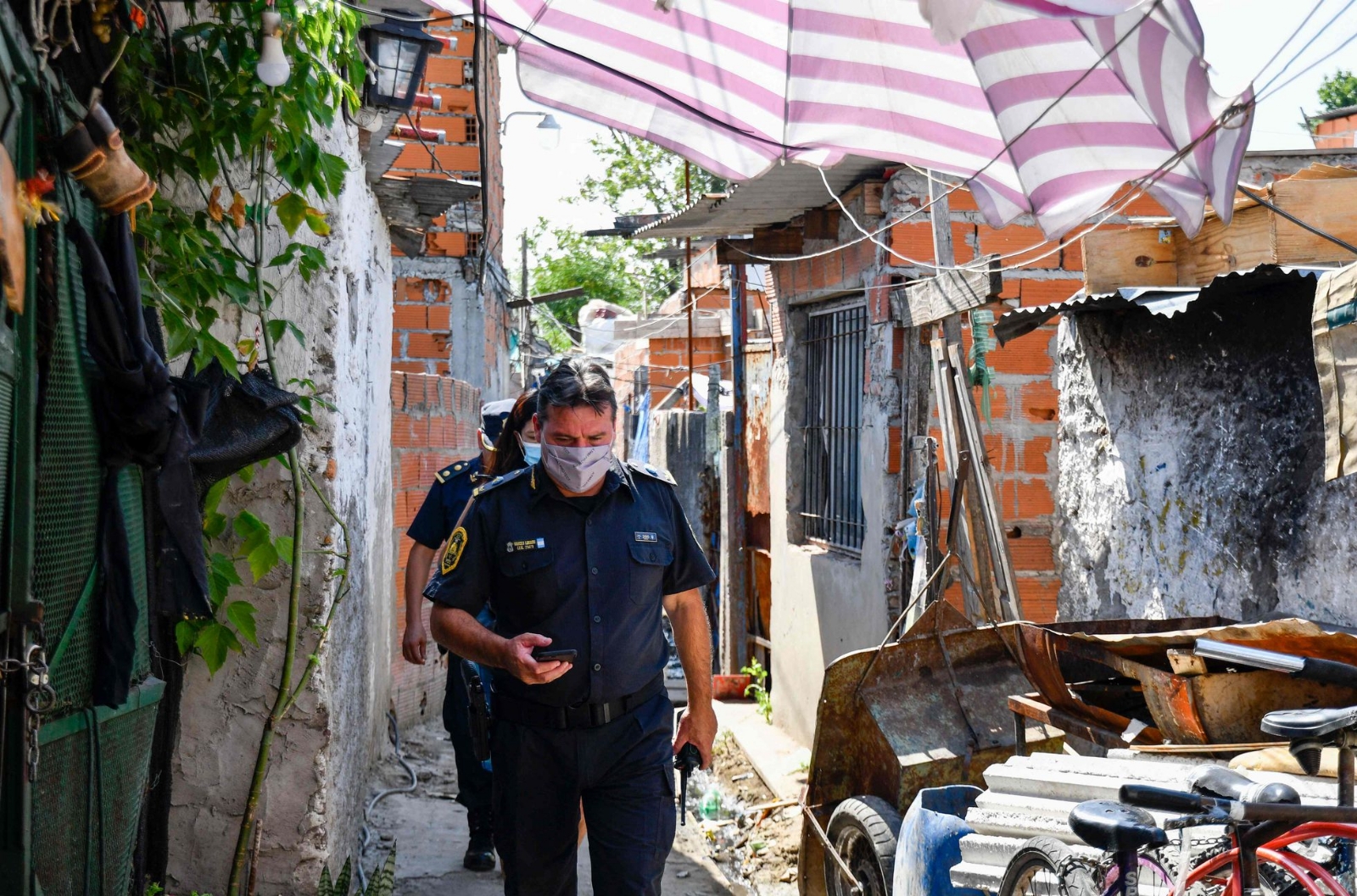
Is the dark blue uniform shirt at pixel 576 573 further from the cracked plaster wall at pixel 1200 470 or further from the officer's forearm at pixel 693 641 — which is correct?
the cracked plaster wall at pixel 1200 470

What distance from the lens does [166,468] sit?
109 inches

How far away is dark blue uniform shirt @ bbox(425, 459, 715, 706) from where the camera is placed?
135 inches

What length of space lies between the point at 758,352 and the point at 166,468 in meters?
6.84

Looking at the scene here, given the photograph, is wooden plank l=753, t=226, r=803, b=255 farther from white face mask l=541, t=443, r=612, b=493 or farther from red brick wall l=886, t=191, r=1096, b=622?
white face mask l=541, t=443, r=612, b=493

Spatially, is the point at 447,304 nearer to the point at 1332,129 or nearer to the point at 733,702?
the point at 733,702

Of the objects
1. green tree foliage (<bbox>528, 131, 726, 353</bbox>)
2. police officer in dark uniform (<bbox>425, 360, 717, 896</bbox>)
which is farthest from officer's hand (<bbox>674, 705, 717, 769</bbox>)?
green tree foliage (<bbox>528, 131, 726, 353</bbox>)

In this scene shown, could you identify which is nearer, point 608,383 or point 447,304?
point 608,383

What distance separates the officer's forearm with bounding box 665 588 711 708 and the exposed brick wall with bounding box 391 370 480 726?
312cm

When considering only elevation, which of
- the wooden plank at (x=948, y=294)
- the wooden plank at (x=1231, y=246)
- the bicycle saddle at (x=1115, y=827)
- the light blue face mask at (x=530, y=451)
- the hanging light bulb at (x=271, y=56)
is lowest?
the bicycle saddle at (x=1115, y=827)

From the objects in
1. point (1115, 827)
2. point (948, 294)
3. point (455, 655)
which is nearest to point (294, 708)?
point (455, 655)

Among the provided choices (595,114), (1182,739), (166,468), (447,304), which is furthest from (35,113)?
(447,304)

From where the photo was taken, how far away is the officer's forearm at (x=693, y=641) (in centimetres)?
365

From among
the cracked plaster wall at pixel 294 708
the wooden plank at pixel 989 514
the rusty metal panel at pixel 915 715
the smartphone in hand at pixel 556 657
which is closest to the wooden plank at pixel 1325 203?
the wooden plank at pixel 989 514

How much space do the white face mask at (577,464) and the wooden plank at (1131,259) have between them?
8.41 feet
